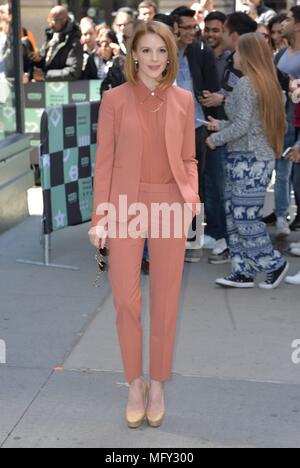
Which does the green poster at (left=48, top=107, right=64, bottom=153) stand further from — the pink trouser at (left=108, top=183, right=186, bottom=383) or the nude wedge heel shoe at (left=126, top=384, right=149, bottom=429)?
the nude wedge heel shoe at (left=126, top=384, right=149, bottom=429)

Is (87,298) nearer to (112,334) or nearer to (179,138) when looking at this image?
(112,334)

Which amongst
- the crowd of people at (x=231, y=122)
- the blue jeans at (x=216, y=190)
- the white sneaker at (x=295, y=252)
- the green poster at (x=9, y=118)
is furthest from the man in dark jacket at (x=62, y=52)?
the white sneaker at (x=295, y=252)

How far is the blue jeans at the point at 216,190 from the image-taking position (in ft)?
25.2

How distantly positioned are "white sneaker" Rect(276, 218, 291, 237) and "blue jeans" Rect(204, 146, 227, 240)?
83 centimetres

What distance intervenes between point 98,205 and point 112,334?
1.66m

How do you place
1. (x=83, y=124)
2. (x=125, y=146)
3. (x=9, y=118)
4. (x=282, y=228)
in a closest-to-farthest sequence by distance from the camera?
(x=125, y=146) → (x=83, y=124) → (x=282, y=228) → (x=9, y=118)

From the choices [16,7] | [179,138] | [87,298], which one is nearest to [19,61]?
[16,7]

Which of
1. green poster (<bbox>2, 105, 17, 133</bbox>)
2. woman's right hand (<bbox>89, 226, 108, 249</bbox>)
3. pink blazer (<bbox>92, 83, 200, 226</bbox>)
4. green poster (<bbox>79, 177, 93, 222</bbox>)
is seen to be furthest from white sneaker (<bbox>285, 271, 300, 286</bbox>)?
green poster (<bbox>2, 105, 17, 133</bbox>)

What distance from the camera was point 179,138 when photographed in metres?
4.15

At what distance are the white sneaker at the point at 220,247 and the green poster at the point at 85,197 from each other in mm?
1078

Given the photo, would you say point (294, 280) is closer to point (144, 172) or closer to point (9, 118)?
point (144, 172)

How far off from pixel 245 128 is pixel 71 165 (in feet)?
5.23

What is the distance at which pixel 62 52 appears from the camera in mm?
11320

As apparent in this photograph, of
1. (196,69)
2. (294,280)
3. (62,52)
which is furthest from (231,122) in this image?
(62,52)
